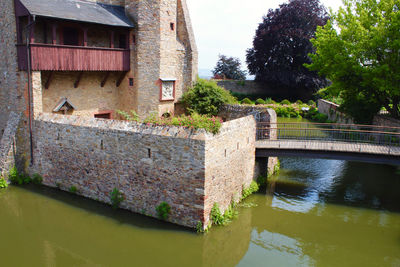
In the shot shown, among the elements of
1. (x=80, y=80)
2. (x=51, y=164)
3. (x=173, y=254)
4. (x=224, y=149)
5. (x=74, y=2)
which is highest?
(x=74, y=2)

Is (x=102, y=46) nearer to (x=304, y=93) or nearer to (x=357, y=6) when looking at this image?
(x=357, y=6)

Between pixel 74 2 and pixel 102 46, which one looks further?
pixel 102 46

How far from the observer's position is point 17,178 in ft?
49.3

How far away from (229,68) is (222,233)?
135 feet

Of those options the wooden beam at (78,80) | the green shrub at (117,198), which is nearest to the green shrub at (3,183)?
the wooden beam at (78,80)

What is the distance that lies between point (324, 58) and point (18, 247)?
16133 millimetres

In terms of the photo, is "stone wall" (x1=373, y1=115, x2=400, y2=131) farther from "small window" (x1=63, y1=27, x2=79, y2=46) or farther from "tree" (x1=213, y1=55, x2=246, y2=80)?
"tree" (x1=213, y1=55, x2=246, y2=80)

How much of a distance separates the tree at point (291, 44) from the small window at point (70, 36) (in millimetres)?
25464

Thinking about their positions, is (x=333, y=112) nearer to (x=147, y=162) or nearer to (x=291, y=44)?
(x=291, y=44)

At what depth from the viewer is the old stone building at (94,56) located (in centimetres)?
1456

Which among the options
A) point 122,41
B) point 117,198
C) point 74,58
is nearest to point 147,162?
point 117,198

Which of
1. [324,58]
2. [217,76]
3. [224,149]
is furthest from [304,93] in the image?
[224,149]

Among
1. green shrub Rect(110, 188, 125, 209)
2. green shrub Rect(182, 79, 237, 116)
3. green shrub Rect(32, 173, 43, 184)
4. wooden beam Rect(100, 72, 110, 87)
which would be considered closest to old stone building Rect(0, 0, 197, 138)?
wooden beam Rect(100, 72, 110, 87)

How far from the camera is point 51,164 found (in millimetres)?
14617
